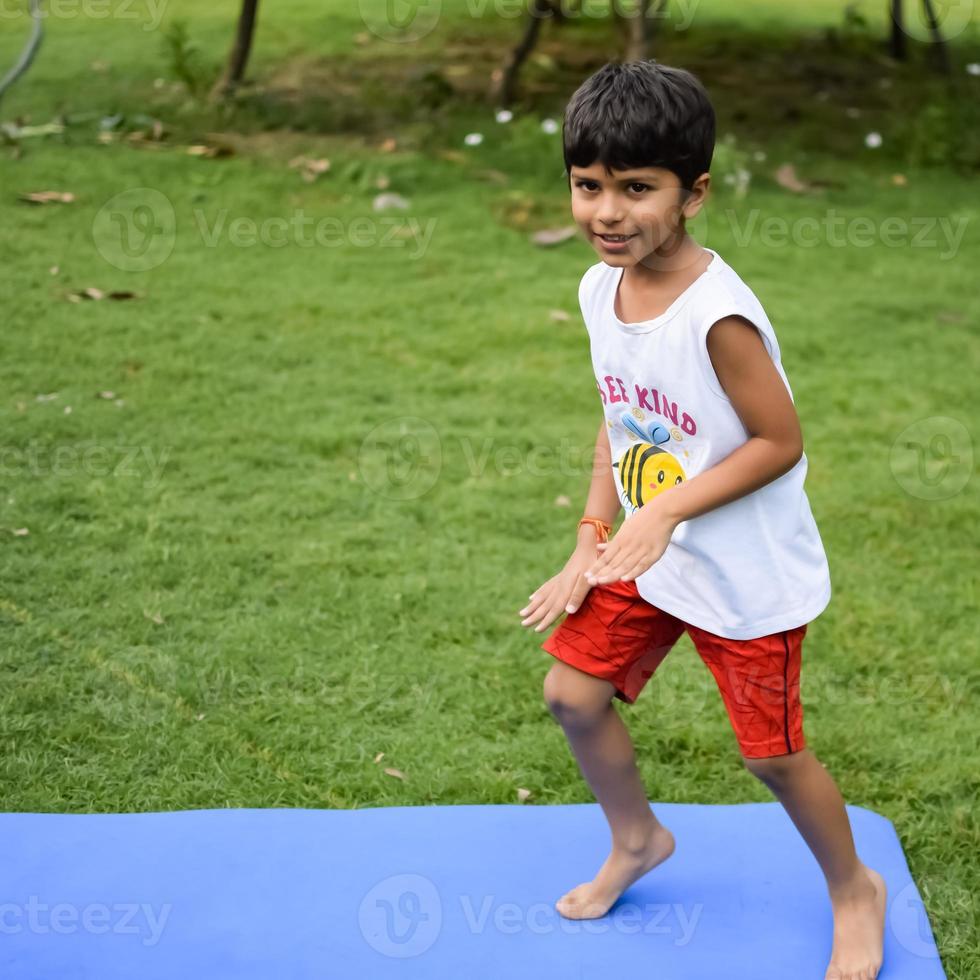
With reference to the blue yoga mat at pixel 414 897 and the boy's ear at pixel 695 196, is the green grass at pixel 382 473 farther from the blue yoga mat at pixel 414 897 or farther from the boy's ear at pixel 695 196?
the boy's ear at pixel 695 196

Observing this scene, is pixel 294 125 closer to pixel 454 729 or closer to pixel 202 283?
pixel 202 283

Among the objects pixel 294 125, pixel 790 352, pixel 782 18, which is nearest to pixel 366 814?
pixel 790 352

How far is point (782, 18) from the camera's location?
36.2 feet

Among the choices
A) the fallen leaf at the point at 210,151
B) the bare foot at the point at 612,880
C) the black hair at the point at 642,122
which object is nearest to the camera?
the black hair at the point at 642,122

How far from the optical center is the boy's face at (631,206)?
1.77m

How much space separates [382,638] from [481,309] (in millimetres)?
2340

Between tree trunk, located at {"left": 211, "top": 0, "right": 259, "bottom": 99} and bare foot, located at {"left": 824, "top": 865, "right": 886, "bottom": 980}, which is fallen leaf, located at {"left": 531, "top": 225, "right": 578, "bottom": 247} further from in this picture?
bare foot, located at {"left": 824, "top": 865, "right": 886, "bottom": 980}

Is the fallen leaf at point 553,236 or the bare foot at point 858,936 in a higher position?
the bare foot at point 858,936

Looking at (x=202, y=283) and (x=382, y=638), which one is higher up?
(x=382, y=638)

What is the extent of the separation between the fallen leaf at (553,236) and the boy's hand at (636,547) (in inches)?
166

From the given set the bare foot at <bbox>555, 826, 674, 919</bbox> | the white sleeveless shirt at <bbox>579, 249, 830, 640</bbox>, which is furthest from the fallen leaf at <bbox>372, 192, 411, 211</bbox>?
the bare foot at <bbox>555, 826, 674, 919</bbox>

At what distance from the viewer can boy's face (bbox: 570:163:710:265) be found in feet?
5.80

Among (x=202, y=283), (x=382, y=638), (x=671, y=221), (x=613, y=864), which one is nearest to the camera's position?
(x=671, y=221)

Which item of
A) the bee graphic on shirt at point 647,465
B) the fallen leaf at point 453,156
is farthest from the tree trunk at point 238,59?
Answer: the bee graphic on shirt at point 647,465
